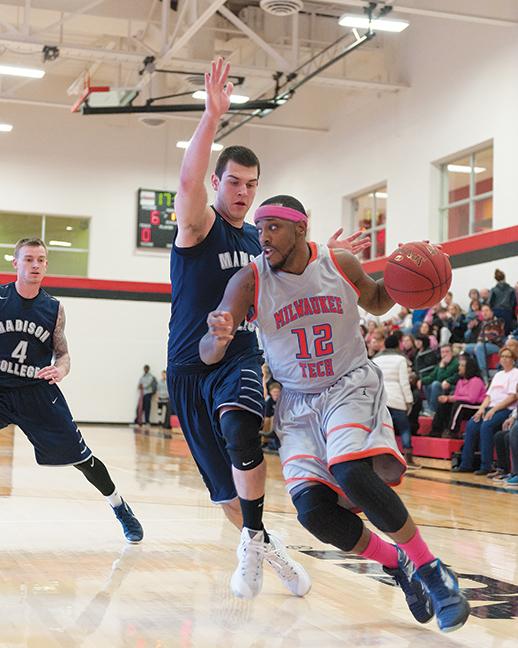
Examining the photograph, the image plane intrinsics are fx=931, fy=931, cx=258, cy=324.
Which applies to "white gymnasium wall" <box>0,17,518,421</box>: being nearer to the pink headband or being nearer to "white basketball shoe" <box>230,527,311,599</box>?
"white basketball shoe" <box>230,527,311,599</box>

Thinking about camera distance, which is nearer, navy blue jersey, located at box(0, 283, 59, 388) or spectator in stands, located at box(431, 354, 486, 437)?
navy blue jersey, located at box(0, 283, 59, 388)

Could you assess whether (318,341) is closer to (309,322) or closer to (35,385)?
(309,322)

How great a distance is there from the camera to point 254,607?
388 centimetres

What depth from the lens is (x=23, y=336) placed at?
561 cm

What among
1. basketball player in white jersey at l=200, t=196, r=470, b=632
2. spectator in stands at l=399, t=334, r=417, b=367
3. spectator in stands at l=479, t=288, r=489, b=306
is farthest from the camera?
spectator in stands at l=399, t=334, r=417, b=367

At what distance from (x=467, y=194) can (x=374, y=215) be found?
3.43 meters

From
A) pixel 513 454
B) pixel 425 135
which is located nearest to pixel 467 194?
pixel 425 135

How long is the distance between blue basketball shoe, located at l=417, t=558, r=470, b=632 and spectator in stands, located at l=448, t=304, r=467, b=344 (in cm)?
1175

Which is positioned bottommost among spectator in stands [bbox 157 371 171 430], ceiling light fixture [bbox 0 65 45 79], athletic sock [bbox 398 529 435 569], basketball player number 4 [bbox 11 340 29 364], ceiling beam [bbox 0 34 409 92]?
spectator in stands [bbox 157 371 171 430]

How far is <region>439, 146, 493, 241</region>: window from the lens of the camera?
54.2ft

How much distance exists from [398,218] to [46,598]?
15699 millimetres

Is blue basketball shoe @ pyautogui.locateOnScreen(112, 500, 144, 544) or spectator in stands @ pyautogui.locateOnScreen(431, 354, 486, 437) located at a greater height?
spectator in stands @ pyautogui.locateOnScreen(431, 354, 486, 437)

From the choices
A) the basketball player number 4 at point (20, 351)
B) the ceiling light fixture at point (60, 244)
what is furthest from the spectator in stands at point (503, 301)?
the ceiling light fixture at point (60, 244)

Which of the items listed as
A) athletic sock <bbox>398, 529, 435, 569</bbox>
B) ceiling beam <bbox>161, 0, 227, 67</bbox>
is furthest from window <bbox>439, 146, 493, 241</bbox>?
athletic sock <bbox>398, 529, 435, 569</bbox>
